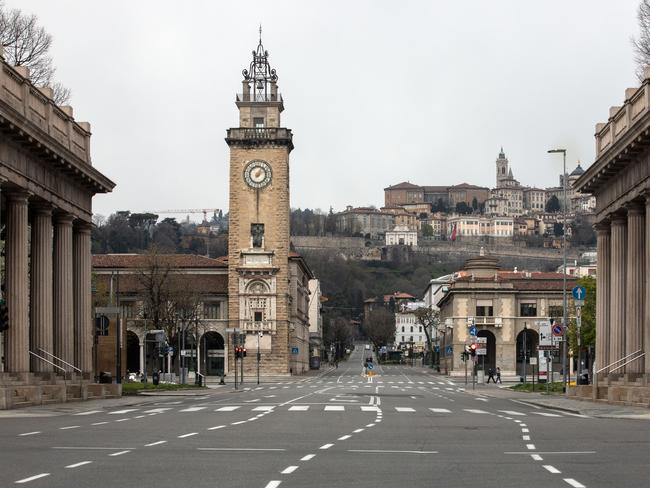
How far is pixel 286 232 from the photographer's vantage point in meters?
120

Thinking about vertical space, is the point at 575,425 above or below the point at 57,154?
below

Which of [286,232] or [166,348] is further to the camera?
[286,232]

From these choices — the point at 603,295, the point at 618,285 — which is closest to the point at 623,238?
the point at 618,285

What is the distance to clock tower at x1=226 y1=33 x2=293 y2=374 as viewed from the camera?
119875 millimetres

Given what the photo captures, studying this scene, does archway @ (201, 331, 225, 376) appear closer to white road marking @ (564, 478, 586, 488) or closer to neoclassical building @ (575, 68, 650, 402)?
neoclassical building @ (575, 68, 650, 402)

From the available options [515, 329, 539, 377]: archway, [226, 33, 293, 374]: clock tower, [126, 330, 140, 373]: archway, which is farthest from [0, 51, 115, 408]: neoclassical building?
[515, 329, 539, 377]: archway

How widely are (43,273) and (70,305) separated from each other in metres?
4.52

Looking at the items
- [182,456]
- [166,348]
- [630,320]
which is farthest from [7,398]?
[166,348]

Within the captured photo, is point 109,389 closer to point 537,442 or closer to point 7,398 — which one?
point 7,398

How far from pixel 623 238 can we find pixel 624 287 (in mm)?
2001

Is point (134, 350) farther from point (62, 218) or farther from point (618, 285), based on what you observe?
point (618, 285)

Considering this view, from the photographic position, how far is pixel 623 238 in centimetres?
4991

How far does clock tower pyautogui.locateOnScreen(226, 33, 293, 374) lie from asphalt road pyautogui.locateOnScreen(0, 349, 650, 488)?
8683 cm

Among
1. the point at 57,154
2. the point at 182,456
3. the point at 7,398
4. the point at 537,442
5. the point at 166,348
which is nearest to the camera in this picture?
the point at 182,456
